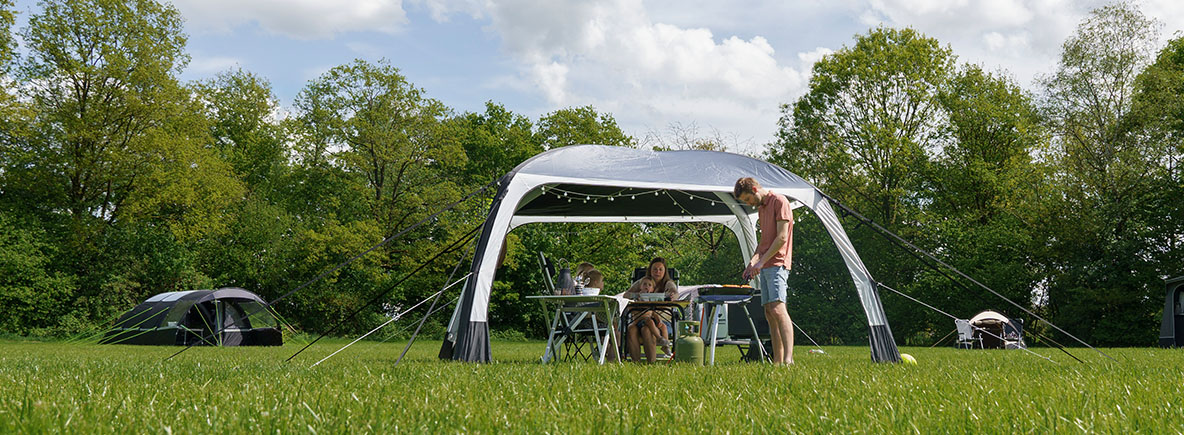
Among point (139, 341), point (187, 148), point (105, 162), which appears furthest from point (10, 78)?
point (139, 341)

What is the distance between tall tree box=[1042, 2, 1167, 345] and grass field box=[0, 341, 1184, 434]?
15.1 meters

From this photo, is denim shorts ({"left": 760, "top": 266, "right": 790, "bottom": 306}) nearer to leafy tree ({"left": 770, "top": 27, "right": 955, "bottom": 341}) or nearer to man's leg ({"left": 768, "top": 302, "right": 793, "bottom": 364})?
man's leg ({"left": 768, "top": 302, "right": 793, "bottom": 364})

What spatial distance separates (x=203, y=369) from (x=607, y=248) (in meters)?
16.9

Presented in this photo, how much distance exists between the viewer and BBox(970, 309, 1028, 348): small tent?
635 inches

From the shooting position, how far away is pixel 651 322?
6.26 m

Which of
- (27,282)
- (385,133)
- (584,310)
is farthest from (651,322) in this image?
(27,282)

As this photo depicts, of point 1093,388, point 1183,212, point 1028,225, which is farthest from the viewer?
point 1028,225

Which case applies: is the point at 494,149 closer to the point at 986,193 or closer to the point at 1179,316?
the point at 986,193

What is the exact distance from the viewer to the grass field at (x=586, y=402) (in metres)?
2.03

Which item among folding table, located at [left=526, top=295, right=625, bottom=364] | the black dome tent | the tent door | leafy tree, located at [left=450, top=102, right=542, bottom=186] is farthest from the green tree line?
folding table, located at [left=526, top=295, right=625, bottom=364]

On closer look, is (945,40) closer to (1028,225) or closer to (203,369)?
(1028,225)

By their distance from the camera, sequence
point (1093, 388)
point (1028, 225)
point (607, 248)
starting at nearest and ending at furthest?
point (1093, 388)
point (1028, 225)
point (607, 248)

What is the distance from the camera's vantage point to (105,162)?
1745 cm

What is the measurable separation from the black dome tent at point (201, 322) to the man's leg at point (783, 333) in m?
10.8
